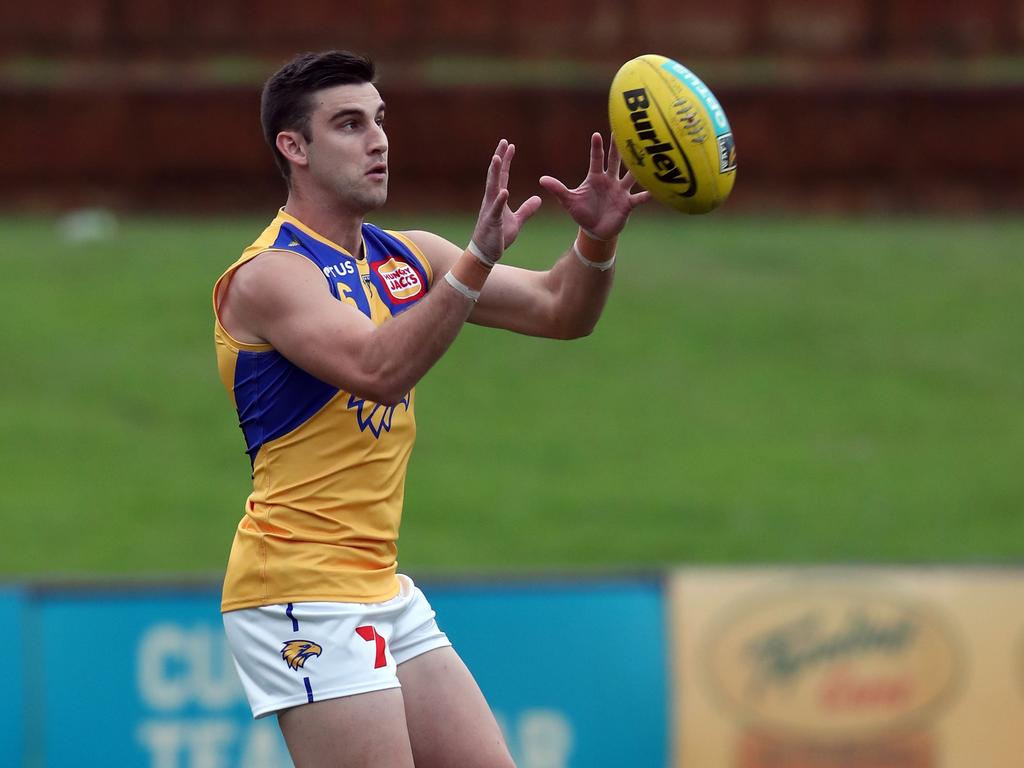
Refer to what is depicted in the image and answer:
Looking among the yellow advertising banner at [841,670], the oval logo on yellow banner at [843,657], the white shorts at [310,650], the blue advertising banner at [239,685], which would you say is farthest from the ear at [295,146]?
the oval logo on yellow banner at [843,657]

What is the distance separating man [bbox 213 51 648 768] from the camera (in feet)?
14.7

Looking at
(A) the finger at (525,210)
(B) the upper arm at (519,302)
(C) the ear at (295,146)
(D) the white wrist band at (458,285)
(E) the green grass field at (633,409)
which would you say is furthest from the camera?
(E) the green grass field at (633,409)

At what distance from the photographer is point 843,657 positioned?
741 centimetres

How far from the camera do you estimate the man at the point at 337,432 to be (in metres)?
4.49

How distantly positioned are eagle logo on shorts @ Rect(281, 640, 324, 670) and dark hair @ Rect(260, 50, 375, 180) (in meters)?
1.30

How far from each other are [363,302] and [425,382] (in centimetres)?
1043

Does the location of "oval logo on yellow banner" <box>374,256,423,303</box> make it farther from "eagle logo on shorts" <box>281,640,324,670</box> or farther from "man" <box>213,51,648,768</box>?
"eagle logo on shorts" <box>281,640,324,670</box>

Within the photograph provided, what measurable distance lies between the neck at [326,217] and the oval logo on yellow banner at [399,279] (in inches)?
5.4

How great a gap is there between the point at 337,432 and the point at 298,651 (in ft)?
1.95

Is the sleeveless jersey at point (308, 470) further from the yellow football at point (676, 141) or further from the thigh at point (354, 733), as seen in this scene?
the yellow football at point (676, 141)

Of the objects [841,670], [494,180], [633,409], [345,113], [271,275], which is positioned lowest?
[841,670]

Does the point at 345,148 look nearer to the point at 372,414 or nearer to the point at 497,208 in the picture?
the point at 497,208

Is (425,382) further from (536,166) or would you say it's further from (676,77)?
(676,77)

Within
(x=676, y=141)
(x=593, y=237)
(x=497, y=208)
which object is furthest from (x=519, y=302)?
(x=497, y=208)
